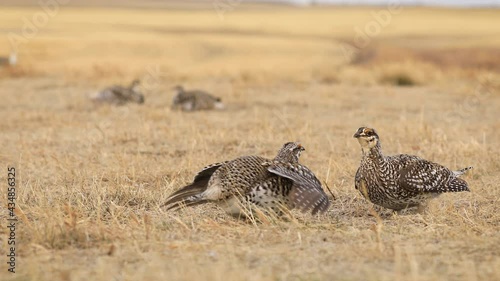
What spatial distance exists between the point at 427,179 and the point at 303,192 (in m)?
1.26

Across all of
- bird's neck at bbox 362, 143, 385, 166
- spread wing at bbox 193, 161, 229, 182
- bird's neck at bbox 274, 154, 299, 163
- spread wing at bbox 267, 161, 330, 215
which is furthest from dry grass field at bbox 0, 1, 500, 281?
bird's neck at bbox 274, 154, 299, 163

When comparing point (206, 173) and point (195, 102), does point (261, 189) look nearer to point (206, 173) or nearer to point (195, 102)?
point (206, 173)

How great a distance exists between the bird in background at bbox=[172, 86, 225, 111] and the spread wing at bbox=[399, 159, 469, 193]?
751 centimetres

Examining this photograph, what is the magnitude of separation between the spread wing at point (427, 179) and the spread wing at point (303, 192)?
2.71 ft

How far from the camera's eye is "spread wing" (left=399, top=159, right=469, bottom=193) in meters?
6.35

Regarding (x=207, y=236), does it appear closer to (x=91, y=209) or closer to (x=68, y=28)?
(x=91, y=209)

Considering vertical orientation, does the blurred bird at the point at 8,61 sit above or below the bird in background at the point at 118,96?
above

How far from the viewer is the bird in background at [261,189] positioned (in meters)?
5.75

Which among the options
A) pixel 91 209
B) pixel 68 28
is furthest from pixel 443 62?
pixel 68 28

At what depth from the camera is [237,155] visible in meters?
9.49

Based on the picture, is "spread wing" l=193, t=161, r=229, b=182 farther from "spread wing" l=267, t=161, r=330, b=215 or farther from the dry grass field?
"spread wing" l=267, t=161, r=330, b=215

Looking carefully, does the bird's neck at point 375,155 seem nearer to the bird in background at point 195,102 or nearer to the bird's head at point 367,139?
the bird's head at point 367,139

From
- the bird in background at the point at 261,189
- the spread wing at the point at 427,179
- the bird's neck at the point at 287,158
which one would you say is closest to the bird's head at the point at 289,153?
the bird's neck at the point at 287,158

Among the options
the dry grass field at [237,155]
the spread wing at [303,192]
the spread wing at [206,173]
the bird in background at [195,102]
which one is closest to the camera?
the dry grass field at [237,155]
